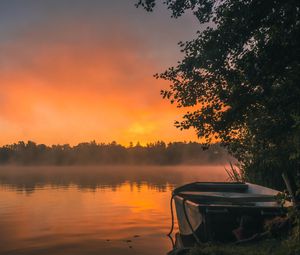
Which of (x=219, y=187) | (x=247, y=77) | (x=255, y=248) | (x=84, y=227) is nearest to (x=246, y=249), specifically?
(x=255, y=248)

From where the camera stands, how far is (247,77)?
12.2 metres

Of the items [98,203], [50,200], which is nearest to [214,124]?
[98,203]

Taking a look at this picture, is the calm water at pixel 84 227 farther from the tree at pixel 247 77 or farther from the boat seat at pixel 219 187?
the tree at pixel 247 77

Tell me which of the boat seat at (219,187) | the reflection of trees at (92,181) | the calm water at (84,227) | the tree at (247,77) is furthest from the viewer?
the reflection of trees at (92,181)

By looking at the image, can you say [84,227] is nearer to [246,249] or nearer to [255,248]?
[246,249]

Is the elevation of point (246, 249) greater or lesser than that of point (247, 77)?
lesser

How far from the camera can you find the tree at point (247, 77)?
11430 millimetres

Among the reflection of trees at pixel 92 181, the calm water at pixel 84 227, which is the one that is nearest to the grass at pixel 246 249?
the calm water at pixel 84 227

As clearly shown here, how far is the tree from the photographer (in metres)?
11.4

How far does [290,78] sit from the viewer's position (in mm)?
11398

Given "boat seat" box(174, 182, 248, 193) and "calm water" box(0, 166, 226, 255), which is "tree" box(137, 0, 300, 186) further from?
"boat seat" box(174, 182, 248, 193)

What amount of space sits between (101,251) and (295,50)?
10.8 m

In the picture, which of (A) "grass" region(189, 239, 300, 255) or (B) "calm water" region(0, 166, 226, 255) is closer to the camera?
(A) "grass" region(189, 239, 300, 255)

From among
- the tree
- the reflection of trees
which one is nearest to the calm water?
the tree
